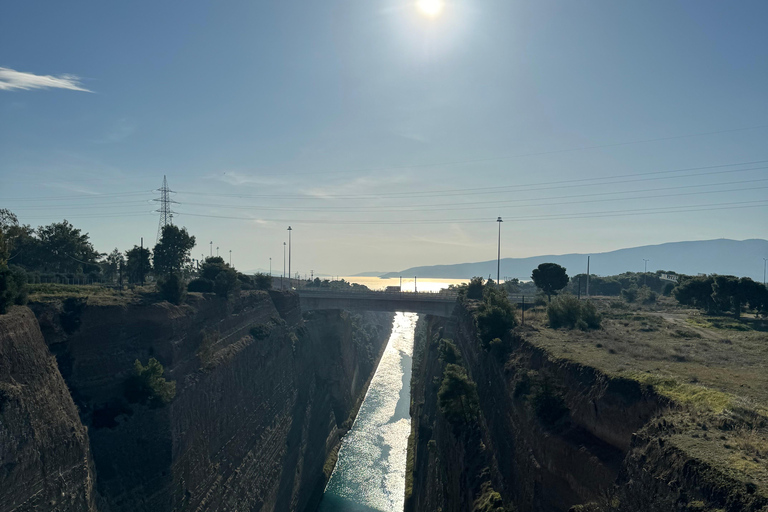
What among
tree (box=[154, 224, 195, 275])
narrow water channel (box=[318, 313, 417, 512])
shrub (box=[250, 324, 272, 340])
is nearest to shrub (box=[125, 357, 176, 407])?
shrub (box=[250, 324, 272, 340])

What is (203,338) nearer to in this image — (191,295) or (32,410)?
(191,295)

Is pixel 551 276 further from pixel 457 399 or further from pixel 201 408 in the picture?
pixel 201 408

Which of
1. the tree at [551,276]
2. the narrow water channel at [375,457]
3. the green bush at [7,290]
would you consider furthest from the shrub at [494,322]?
the green bush at [7,290]

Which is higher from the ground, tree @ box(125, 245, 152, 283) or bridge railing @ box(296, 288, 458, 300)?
tree @ box(125, 245, 152, 283)

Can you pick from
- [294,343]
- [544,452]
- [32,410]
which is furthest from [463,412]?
[294,343]

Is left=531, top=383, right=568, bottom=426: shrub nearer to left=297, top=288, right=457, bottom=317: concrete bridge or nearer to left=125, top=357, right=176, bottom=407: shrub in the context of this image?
left=125, top=357, right=176, bottom=407: shrub
